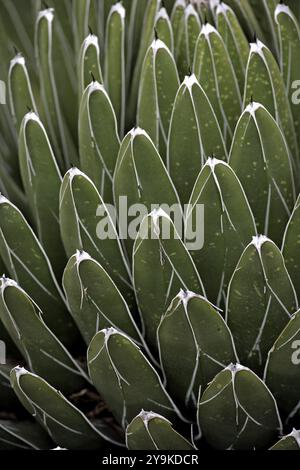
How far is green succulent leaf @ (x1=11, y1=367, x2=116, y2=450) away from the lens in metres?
0.93

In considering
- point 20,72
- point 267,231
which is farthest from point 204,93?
point 20,72

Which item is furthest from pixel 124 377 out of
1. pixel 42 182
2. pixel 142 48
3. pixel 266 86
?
pixel 142 48

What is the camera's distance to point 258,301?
2.98 feet

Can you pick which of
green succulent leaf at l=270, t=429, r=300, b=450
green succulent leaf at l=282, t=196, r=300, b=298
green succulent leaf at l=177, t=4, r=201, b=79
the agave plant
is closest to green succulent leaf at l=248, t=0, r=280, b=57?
the agave plant

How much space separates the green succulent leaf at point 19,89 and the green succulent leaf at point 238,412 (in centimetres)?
49

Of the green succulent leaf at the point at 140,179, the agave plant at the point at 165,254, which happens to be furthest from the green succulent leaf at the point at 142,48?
the green succulent leaf at the point at 140,179

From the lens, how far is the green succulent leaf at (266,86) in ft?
3.33

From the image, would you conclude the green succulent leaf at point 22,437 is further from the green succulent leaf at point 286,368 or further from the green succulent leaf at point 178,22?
the green succulent leaf at point 178,22

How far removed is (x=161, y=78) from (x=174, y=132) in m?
0.09

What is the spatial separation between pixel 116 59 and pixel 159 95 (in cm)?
13

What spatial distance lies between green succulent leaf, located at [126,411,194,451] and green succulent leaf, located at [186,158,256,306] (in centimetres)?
16

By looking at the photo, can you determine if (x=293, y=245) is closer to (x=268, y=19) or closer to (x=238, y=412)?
(x=238, y=412)

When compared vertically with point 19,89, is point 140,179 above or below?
below

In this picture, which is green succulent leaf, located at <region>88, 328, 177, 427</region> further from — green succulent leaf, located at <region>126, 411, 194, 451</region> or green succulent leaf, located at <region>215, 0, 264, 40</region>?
green succulent leaf, located at <region>215, 0, 264, 40</region>
